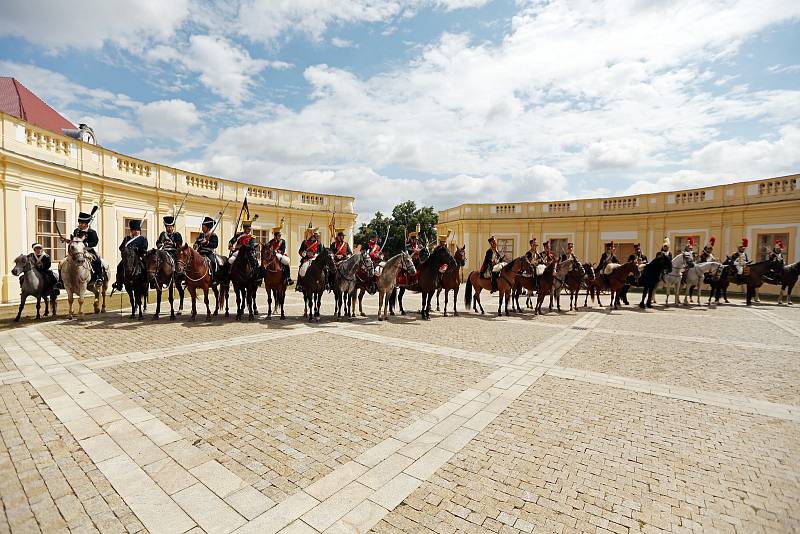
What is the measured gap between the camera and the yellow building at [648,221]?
19031 millimetres

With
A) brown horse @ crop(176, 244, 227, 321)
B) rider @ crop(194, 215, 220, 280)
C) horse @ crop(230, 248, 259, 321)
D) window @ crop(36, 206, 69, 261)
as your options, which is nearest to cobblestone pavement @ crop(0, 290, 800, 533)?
brown horse @ crop(176, 244, 227, 321)

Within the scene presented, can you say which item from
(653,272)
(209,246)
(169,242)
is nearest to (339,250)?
(209,246)

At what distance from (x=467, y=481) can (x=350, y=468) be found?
105 centimetres

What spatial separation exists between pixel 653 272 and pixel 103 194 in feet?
77.0

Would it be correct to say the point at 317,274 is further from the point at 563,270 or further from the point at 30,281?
the point at 563,270

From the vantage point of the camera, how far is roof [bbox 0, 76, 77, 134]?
19.6 m

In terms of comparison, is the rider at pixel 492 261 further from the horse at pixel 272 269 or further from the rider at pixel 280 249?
the horse at pixel 272 269

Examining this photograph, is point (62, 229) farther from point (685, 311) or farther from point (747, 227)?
point (747, 227)

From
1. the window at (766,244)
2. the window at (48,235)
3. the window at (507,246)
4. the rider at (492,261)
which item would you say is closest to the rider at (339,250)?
the rider at (492,261)

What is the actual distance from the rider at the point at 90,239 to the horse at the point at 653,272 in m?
19.0

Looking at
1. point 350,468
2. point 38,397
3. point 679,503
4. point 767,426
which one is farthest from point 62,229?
point 767,426

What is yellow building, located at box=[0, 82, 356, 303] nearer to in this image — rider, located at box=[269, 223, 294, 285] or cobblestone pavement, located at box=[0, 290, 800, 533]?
rider, located at box=[269, 223, 294, 285]

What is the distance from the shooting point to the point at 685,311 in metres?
14.2

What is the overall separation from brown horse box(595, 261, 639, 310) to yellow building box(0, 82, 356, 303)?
57.7ft
